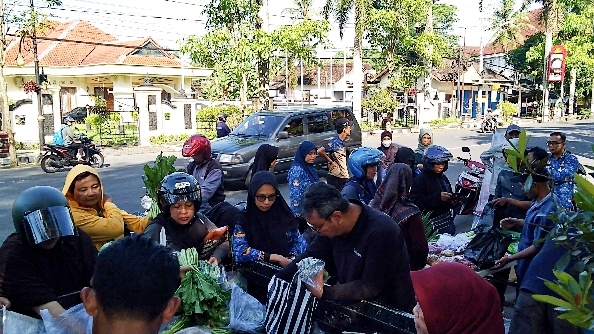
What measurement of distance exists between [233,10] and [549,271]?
16.7 meters

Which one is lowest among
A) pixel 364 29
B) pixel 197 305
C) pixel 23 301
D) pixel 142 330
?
pixel 197 305

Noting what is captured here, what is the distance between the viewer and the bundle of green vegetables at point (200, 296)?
318 cm

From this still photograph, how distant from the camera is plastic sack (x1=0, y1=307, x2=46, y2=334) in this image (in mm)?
2279

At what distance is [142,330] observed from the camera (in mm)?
1751

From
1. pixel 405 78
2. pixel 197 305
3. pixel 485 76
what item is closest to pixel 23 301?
pixel 197 305

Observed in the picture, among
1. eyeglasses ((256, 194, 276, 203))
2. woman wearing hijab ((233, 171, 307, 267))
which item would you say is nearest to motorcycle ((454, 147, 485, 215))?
woman wearing hijab ((233, 171, 307, 267))

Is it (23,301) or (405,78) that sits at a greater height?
(405,78)

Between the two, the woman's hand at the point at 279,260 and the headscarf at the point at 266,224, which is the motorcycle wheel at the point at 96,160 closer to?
the headscarf at the point at 266,224

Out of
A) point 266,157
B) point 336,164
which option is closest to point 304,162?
point 266,157

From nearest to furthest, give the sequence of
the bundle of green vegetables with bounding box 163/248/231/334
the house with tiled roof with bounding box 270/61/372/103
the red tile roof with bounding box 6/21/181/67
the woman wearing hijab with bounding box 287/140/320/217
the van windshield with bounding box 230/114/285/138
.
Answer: the bundle of green vegetables with bounding box 163/248/231/334 < the woman wearing hijab with bounding box 287/140/320/217 < the van windshield with bounding box 230/114/285/138 < the red tile roof with bounding box 6/21/181/67 < the house with tiled roof with bounding box 270/61/372/103

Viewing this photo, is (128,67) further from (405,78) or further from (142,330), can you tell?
(142,330)

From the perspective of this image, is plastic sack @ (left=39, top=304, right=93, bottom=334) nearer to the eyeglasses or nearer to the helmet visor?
the helmet visor

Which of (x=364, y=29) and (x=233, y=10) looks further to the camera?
(x=364, y=29)

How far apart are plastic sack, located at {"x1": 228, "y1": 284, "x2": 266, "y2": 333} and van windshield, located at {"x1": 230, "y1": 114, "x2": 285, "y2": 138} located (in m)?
8.76
